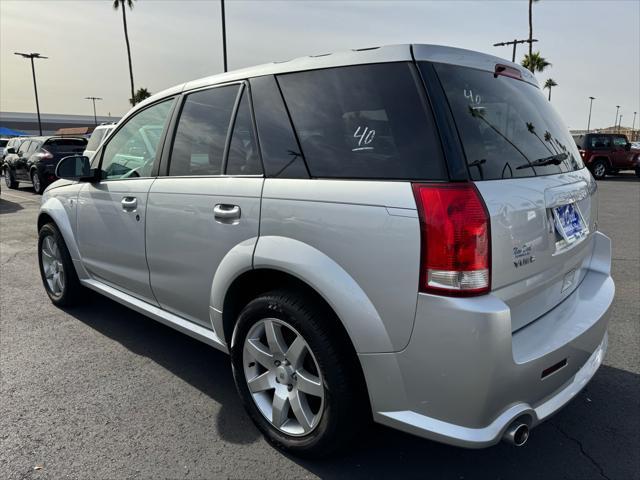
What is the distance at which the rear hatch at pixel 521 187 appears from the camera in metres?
1.88

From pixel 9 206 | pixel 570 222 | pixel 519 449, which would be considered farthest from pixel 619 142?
pixel 9 206

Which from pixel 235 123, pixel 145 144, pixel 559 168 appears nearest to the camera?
pixel 559 168

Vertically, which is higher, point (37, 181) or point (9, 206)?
point (37, 181)

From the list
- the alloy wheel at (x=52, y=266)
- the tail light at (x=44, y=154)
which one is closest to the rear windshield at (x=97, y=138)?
the tail light at (x=44, y=154)

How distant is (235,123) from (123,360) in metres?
1.94

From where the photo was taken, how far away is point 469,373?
179 cm

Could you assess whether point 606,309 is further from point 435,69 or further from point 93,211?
point 93,211

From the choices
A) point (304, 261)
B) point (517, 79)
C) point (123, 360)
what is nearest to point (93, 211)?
point (123, 360)

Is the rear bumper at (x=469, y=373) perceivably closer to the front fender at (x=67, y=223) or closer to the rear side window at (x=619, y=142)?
the front fender at (x=67, y=223)

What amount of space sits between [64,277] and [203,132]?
2.29 meters

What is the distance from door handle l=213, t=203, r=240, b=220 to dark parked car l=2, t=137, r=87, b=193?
13.2 meters

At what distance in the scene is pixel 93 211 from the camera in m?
3.67

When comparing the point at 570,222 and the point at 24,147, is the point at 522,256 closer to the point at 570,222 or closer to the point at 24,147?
the point at 570,222

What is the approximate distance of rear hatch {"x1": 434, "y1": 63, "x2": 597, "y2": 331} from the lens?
1.88 meters
